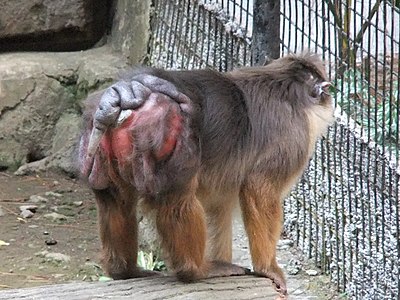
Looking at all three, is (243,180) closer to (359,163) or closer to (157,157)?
(157,157)

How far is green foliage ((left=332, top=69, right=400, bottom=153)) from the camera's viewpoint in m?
4.54

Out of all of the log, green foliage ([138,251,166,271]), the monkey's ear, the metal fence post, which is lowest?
green foliage ([138,251,166,271])

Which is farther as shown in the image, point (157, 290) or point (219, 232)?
point (219, 232)

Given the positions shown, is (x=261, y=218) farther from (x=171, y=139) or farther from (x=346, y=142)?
(x=346, y=142)

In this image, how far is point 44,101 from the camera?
765 cm

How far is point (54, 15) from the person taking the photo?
25.6 feet

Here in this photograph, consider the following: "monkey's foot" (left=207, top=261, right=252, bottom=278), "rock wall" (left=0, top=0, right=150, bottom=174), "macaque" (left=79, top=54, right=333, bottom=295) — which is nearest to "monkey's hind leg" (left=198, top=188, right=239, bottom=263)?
"macaque" (left=79, top=54, right=333, bottom=295)

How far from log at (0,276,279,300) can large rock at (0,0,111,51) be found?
4.23m

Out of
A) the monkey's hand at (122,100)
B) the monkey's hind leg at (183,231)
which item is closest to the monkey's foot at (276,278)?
the monkey's hind leg at (183,231)

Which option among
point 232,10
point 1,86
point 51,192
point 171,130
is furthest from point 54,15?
point 171,130

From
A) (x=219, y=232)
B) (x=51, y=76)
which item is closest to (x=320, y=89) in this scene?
(x=219, y=232)

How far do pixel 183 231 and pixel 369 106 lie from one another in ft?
4.42

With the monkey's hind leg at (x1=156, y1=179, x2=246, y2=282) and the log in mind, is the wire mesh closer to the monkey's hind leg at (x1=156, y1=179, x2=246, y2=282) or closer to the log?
the log

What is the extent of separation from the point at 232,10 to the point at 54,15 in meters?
2.19
